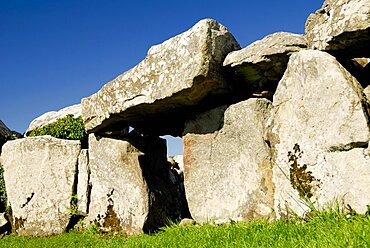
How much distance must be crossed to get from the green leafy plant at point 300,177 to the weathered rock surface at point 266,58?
71.7 inches

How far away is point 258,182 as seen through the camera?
8547 millimetres

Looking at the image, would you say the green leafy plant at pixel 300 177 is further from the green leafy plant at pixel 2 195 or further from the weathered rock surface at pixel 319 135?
the green leafy plant at pixel 2 195

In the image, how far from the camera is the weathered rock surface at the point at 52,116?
13.9 metres

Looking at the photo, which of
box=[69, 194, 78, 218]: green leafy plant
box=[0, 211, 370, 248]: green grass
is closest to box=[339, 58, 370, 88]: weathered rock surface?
box=[0, 211, 370, 248]: green grass

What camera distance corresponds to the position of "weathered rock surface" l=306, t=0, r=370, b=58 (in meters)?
6.84

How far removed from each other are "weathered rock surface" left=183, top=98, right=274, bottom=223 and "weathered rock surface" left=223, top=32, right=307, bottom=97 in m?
0.48

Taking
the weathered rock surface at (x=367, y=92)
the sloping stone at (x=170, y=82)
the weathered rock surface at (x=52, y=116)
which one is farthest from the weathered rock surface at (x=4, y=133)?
the weathered rock surface at (x=367, y=92)

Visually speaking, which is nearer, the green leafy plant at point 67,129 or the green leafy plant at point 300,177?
the green leafy plant at point 300,177

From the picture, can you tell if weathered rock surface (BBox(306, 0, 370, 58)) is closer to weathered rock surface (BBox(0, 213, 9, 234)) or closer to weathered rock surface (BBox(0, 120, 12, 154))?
weathered rock surface (BBox(0, 213, 9, 234))

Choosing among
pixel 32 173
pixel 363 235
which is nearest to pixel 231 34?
pixel 363 235

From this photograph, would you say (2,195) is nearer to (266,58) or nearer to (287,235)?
(266,58)

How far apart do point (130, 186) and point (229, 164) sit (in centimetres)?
256

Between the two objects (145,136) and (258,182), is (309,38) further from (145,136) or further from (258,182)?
(145,136)

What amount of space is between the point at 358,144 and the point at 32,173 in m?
8.59
